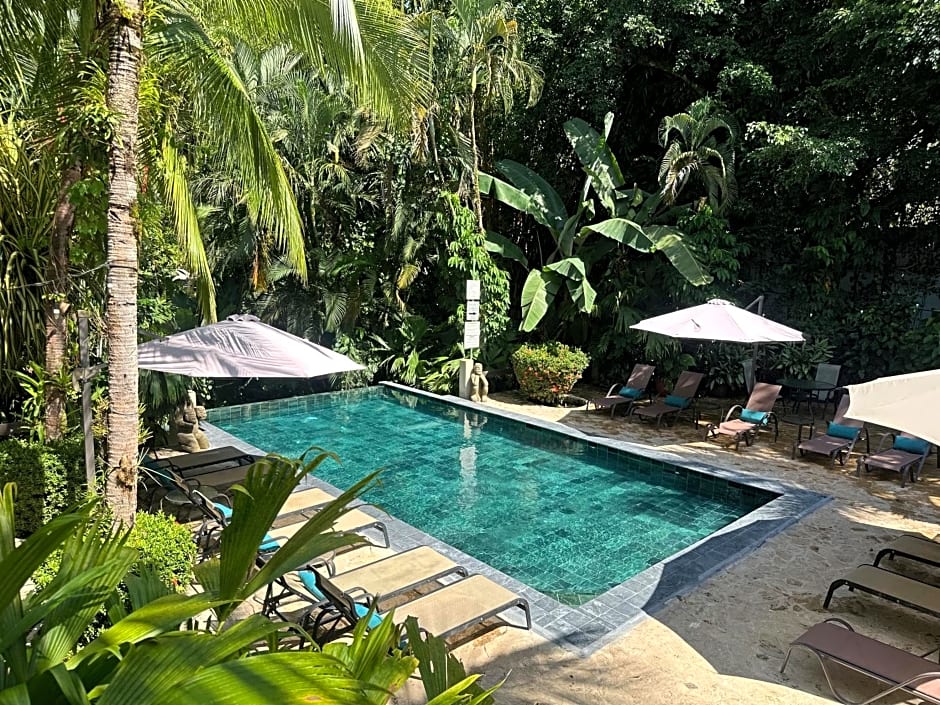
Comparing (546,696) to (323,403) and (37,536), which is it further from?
(323,403)

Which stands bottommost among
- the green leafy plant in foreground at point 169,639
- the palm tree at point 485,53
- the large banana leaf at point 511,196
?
the green leafy plant in foreground at point 169,639

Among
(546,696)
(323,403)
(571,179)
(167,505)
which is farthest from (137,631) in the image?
(571,179)

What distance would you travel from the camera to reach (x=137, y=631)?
1771mm

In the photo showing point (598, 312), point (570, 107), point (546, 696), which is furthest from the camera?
point (570, 107)

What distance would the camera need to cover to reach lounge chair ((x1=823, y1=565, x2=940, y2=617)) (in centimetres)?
543

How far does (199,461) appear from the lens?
877 cm

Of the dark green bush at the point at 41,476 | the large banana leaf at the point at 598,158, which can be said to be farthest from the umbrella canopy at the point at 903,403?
the large banana leaf at the point at 598,158

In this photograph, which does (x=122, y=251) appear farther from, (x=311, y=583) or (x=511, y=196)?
(x=511, y=196)

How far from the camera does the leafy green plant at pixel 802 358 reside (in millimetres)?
14039

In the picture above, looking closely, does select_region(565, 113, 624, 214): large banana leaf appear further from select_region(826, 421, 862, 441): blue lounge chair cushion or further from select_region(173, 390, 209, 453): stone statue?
select_region(173, 390, 209, 453): stone statue

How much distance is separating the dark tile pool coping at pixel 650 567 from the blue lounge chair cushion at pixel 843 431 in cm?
218

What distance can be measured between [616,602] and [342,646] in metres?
4.41

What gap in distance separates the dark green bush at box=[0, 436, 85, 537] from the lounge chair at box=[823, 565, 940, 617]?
718 cm

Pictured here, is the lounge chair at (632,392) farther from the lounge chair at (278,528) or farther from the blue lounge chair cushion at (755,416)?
the lounge chair at (278,528)
